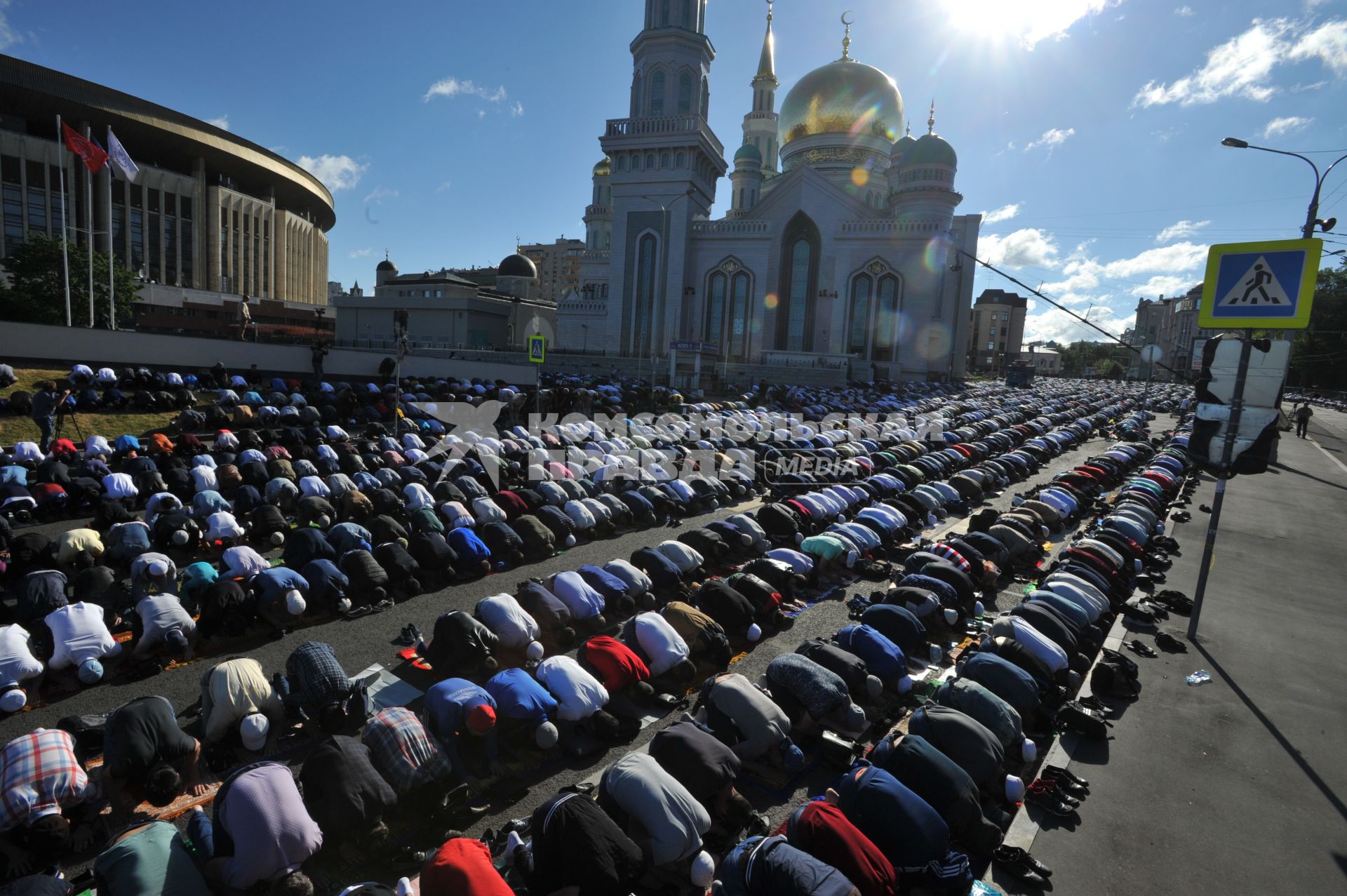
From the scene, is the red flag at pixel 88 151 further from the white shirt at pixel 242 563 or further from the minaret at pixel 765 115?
the minaret at pixel 765 115

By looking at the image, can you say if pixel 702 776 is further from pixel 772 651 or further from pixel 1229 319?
pixel 1229 319

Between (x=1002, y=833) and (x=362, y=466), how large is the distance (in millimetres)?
15500

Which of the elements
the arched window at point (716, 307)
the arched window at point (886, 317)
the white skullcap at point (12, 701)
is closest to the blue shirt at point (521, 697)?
the white skullcap at point (12, 701)

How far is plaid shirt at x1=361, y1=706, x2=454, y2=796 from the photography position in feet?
18.8

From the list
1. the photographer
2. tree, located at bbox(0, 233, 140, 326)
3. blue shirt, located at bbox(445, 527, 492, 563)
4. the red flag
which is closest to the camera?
blue shirt, located at bbox(445, 527, 492, 563)

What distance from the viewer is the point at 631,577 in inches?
420

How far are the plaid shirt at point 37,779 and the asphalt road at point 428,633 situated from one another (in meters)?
0.57

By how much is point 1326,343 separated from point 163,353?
9804 centimetres

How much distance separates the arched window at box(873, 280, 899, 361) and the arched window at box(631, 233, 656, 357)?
18847 millimetres

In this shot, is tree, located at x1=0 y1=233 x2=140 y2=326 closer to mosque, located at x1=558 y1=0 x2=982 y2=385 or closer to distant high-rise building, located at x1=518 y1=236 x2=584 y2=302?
mosque, located at x1=558 y1=0 x2=982 y2=385

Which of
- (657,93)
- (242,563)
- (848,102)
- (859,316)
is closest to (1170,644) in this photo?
(242,563)

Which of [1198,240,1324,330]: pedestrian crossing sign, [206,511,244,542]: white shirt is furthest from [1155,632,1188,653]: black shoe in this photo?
[206,511,244,542]: white shirt

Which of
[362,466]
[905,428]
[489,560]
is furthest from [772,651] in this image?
[905,428]

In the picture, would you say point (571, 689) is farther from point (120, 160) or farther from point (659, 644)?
point (120, 160)
